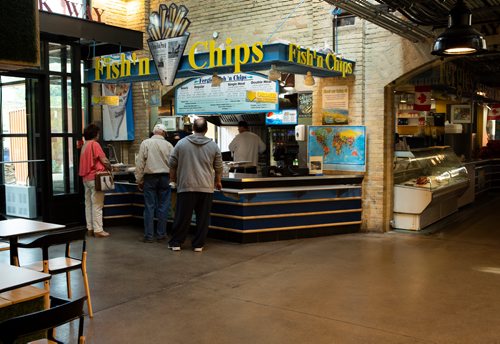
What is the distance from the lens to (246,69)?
863 cm

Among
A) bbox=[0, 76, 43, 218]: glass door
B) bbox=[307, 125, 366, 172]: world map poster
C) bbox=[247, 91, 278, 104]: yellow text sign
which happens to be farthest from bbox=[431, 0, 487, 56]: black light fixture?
bbox=[0, 76, 43, 218]: glass door

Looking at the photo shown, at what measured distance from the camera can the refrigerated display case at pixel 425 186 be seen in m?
9.03

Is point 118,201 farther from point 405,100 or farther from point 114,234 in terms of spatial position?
point 405,100

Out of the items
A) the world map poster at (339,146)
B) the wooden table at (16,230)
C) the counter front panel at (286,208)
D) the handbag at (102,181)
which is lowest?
the counter front panel at (286,208)

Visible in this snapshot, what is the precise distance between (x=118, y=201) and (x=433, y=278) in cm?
569

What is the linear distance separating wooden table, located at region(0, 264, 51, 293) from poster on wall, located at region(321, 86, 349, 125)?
6.65m

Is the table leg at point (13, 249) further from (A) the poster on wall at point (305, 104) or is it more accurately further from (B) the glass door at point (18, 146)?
(A) the poster on wall at point (305, 104)

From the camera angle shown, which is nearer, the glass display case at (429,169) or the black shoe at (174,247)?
the black shoe at (174,247)

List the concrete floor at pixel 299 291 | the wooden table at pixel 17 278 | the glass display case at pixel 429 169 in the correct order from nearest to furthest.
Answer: the wooden table at pixel 17 278
the concrete floor at pixel 299 291
the glass display case at pixel 429 169

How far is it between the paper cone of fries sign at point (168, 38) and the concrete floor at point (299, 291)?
9.04 ft

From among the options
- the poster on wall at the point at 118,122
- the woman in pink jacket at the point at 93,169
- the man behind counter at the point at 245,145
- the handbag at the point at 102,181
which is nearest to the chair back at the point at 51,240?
the handbag at the point at 102,181

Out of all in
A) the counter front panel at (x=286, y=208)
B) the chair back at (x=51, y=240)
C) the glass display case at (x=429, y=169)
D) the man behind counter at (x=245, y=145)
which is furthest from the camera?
the man behind counter at (x=245, y=145)

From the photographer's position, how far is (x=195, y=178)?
7.24m

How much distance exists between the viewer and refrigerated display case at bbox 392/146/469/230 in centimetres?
903
